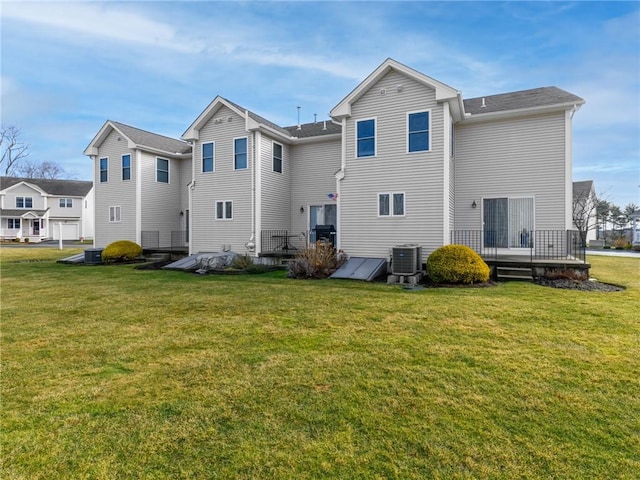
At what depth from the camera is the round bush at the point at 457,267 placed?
29.6 feet

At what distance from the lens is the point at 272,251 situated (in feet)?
48.5

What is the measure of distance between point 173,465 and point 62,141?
60.4 m

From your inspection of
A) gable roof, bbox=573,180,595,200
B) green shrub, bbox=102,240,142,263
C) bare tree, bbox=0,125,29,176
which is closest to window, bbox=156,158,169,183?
green shrub, bbox=102,240,142,263

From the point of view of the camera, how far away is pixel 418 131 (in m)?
11.2

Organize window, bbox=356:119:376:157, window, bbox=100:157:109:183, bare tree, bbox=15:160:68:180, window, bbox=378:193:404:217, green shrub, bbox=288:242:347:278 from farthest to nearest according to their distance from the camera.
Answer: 1. bare tree, bbox=15:160:68:180
2. window, bbox=100:157:109:183
3. window, bbox=356:119:376:157
4. window, bbox=378:193:404:217
5. green shrub, bbox=288:242:347:278

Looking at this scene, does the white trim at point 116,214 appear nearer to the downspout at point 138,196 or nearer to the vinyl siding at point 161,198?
the downspout at point 138,196

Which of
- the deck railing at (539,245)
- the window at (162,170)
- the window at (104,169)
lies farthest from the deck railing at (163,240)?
the deck railing at (539,245)

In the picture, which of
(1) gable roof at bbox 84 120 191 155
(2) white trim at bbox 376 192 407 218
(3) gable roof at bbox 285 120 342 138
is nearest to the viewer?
(2) white trim at bbox 376 192 407 218

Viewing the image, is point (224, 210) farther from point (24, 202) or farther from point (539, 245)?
point (24, 202)

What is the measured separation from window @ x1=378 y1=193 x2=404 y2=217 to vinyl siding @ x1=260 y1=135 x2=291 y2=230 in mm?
5233

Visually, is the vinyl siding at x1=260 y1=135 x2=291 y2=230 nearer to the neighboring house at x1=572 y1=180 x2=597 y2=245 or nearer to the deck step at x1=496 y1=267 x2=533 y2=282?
the deck step at x1=496 y1=267 x2=533 y2=282

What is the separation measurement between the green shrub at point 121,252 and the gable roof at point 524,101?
15.9 metres

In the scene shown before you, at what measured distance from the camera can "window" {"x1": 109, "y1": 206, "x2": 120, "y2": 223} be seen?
17766 mm

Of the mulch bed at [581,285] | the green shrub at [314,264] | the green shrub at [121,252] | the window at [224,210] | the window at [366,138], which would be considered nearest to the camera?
the mulch bed at [581,285]
